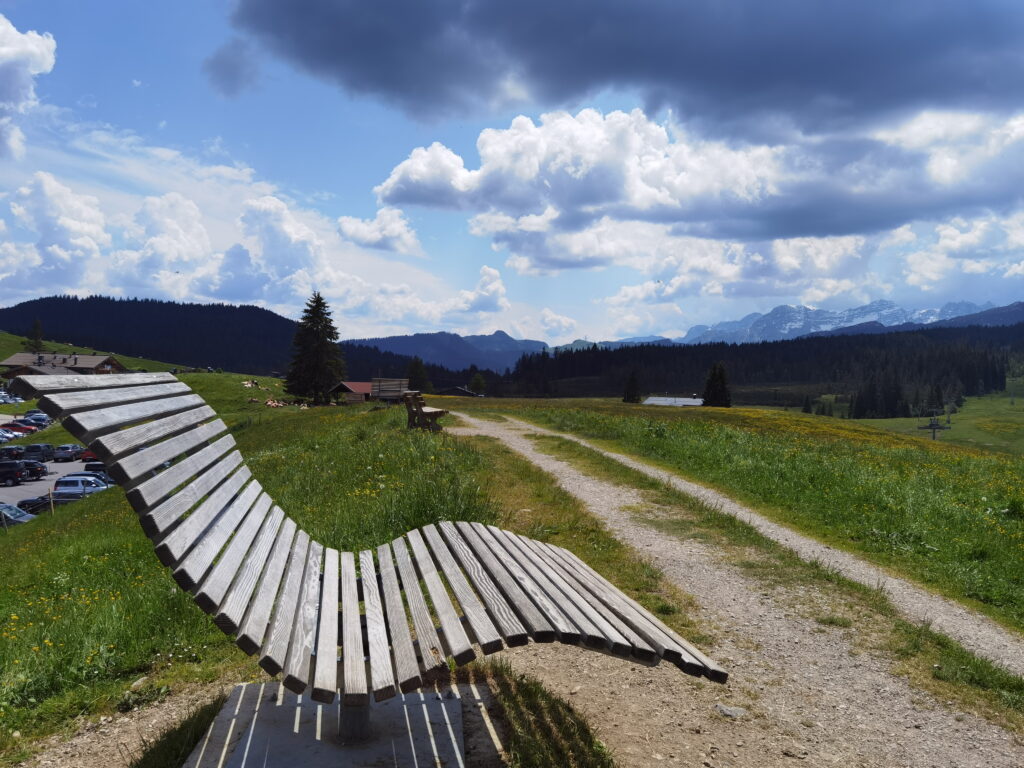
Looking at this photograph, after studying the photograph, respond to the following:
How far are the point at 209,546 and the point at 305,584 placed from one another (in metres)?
0.78

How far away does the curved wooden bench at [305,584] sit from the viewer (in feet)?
9.64

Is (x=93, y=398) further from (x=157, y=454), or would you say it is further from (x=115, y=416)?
(x=157, y=454)

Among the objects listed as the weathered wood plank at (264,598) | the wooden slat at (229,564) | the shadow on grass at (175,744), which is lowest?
the shadow on grass at (175,744)

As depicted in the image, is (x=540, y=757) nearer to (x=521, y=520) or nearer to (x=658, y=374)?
(x=521, y=520)

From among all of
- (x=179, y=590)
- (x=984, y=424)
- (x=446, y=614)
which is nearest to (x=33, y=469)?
(x=179, y=590)

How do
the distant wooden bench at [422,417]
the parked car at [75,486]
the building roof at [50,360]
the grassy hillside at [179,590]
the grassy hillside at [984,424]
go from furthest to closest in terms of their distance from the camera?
the building roof at [50,360]
the grassy hillside at [984,424]
the parked car at [75,486]
the distant wooden bench at [422,417]
the grassy hillside at [179,590]

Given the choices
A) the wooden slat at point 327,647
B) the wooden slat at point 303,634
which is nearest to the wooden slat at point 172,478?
the wooden slat at point 303,634

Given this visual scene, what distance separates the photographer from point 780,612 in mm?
6188

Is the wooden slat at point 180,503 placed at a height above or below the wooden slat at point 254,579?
above

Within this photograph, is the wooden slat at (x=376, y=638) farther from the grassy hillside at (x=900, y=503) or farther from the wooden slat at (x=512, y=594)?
the grassy hillside at (x=900, y=503)

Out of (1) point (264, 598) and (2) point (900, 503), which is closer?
(1) point (264, 598)

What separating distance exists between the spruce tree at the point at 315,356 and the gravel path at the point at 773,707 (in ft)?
180

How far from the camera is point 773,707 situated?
4.38 metres

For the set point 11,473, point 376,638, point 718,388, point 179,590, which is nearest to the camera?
point 376,638
